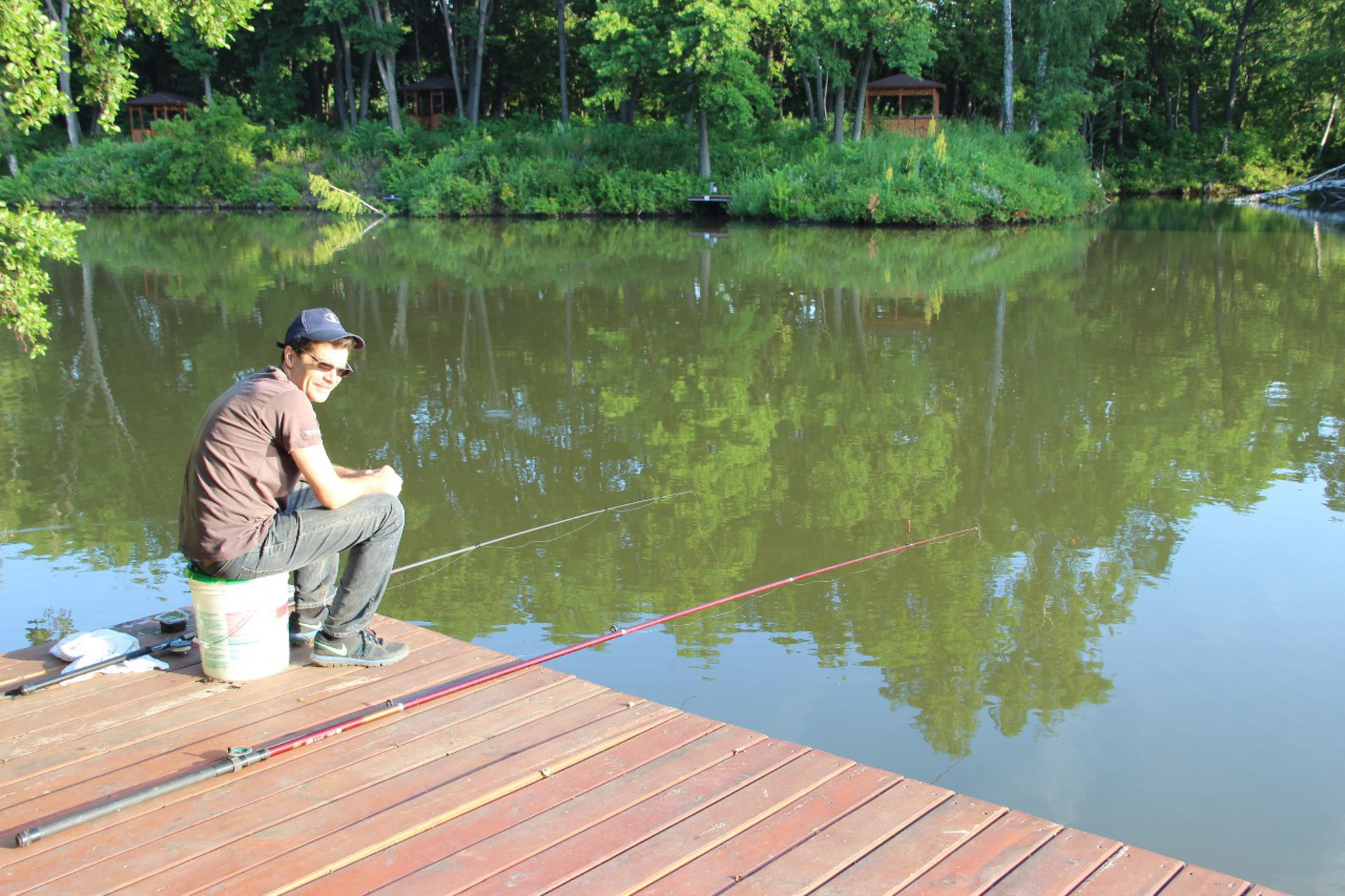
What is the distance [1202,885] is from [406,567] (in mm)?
3850

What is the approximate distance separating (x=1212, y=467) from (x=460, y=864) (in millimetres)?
6624

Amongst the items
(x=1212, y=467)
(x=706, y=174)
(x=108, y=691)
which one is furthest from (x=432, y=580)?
(x=706, y=174)

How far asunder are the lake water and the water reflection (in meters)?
0.03

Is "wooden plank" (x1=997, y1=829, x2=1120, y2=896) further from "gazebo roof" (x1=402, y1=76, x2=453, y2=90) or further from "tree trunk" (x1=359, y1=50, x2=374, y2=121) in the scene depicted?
"gazebo roof" (x1=402, y1=76, x2=453, y2=90)

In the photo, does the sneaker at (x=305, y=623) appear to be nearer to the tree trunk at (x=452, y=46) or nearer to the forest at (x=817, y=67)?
the forest at (x=817, y=67)

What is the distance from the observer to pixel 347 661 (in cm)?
400

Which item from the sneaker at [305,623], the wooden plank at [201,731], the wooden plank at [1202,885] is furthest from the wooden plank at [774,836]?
the sneaker at [305,623]

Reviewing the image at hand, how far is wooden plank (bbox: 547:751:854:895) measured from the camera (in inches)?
109

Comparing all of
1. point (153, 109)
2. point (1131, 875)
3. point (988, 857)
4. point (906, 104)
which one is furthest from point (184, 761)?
point (153, 109)

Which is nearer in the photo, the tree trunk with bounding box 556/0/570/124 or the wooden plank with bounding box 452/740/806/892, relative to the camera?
the wooden plank with bounding box 452/740/806/892

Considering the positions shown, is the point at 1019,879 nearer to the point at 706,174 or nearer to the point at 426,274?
the point at 426,274

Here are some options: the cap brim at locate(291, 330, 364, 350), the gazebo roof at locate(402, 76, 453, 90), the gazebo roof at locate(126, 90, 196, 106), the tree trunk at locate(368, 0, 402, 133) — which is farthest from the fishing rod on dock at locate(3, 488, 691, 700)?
the gazebo roof at locate(126, 90, 196, 106)

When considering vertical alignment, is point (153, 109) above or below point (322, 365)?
above

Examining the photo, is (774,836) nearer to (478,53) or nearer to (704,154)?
(704,154)
